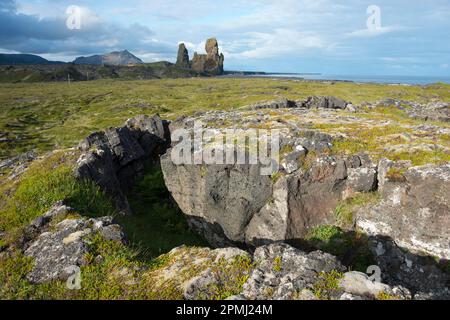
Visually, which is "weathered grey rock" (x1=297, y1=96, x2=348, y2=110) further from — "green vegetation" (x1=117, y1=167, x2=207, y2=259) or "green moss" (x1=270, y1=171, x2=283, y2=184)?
"green moss" (x1=270, y1=171, x2=283, y2=184)

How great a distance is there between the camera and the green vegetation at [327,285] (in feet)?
32.5

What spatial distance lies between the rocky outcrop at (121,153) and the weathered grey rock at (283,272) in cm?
1256

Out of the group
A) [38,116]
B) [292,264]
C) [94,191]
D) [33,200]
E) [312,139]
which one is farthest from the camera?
[38,116]

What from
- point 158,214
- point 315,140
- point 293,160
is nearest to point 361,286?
point 293,160

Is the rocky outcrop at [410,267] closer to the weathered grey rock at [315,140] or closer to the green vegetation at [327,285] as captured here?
the green vegetation at [327,285]

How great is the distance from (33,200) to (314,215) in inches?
618

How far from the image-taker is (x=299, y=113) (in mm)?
36000

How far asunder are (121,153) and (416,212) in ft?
71.3

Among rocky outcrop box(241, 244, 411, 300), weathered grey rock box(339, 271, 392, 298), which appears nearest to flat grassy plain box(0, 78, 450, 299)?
rocky outcrop box(241, 244, 411, 300)

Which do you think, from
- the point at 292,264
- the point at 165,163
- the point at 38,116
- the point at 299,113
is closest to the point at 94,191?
the point at 165,163

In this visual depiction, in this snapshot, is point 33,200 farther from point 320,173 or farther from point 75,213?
point 320,173

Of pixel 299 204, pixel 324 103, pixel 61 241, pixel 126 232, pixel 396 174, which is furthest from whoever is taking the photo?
pixel 324 103

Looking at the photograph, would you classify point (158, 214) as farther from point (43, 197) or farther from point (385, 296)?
point (385, 296)

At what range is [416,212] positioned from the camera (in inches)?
759
